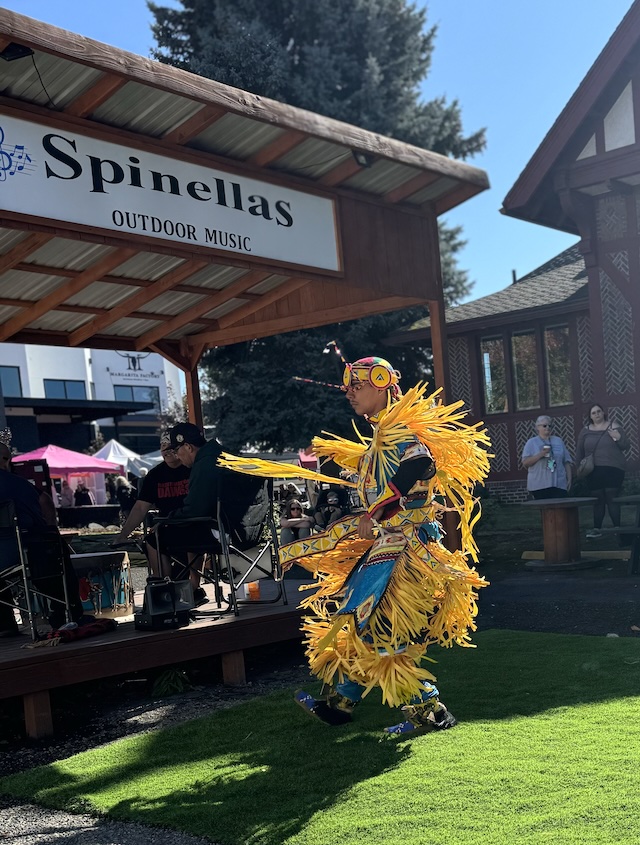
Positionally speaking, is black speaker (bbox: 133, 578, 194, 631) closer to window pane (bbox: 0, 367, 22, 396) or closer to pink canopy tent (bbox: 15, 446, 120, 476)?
pink canopy tent (bbox: 15, 446, 120, 476)

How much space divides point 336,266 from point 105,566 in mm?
3182

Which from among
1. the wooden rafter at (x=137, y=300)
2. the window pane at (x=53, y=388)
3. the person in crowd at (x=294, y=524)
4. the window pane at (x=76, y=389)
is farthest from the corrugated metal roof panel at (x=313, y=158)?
the window pane at (x=76, y=389)

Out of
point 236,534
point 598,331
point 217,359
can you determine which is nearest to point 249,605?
point 236,534

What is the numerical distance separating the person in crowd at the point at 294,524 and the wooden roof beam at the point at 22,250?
21.2 ft

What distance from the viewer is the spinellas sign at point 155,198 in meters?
6.45

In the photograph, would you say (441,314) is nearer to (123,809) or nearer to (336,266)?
(336,266)

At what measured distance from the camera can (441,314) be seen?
991cm

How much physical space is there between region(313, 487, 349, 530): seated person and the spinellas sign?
4.86 meters

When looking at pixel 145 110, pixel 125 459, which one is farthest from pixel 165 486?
pixel 125 459

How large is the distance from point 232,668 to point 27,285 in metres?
4.04

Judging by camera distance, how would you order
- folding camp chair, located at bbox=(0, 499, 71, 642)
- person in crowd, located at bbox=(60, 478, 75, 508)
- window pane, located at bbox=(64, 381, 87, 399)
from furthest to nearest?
window pane, located at bbox=(64, 381, 87, 399)
person in crowd, located at bbox=(60, 478, 75, 508)
folding camp chair, located at bbox=(0, 499, 71, 642)

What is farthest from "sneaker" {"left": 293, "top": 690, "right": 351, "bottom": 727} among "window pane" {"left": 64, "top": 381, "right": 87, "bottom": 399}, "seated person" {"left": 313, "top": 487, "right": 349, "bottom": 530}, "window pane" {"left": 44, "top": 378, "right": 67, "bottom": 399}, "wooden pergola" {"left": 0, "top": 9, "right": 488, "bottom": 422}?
"window pane" {"left": 64, "top": 381, "right": 87, "bottom": 399}

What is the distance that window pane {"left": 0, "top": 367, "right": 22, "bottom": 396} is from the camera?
5147 cm

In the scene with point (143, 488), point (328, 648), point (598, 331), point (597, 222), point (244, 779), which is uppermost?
point (597, 222)
